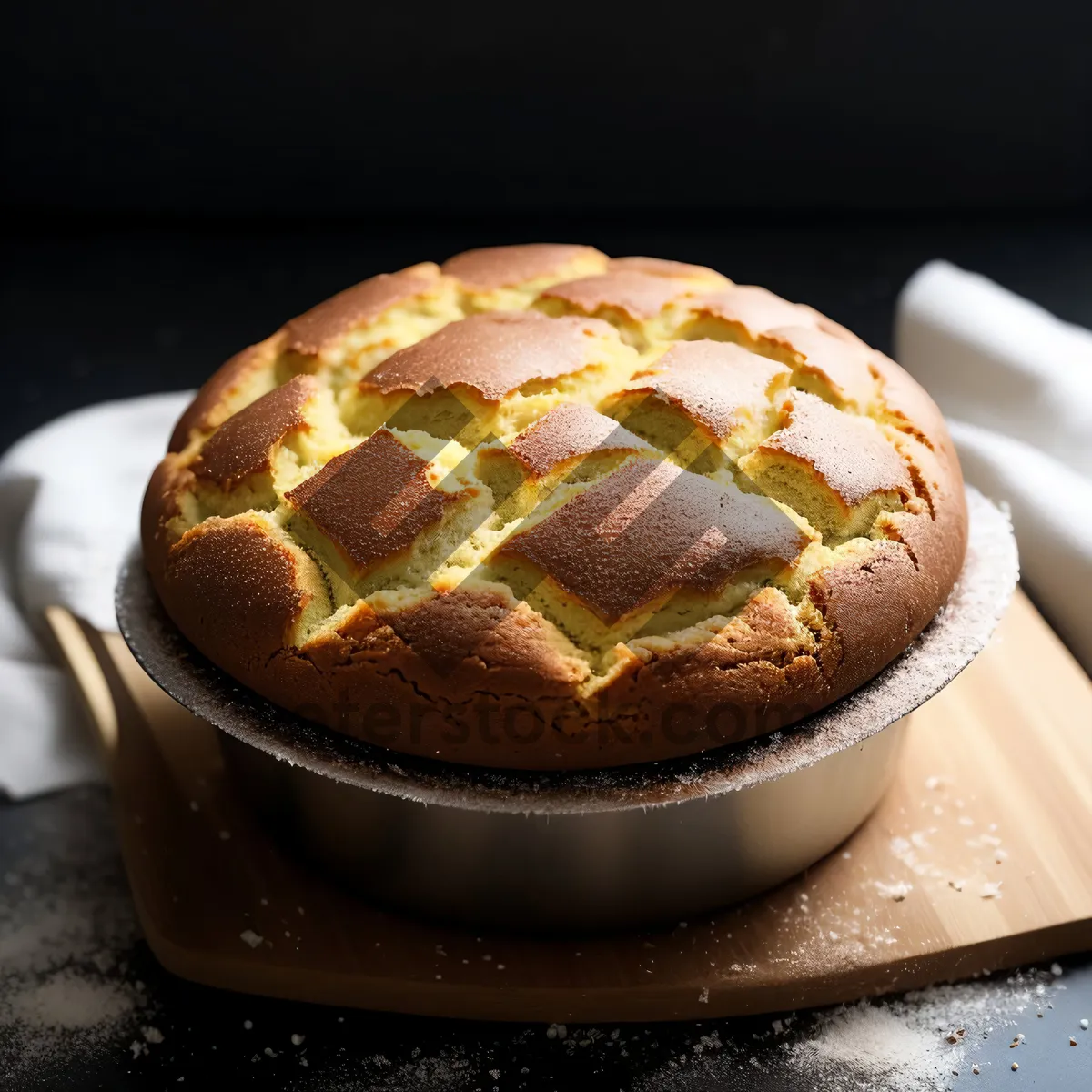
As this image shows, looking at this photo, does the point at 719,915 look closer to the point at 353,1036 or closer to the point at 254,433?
the point at 353,1036

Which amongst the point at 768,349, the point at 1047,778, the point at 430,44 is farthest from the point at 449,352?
the point at 430,44

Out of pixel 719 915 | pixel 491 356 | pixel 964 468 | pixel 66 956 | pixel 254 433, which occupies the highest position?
pixel 491 356

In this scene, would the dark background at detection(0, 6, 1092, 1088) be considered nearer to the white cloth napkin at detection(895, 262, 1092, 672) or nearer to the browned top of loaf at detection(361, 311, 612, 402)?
the white cloth napkin at detection(895, 262, 1092, 672)

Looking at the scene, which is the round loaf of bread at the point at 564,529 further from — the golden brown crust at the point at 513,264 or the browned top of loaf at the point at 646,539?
the golden brown crust at the point at 513,264

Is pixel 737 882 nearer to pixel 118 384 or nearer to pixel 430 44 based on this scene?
pixel 118 384

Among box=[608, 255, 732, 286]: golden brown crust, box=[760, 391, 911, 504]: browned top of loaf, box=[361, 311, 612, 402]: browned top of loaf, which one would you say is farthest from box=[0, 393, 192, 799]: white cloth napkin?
box=[760, 391, 911, 504]: browned top of loaf

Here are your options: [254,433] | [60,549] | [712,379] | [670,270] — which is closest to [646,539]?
[712,379]
